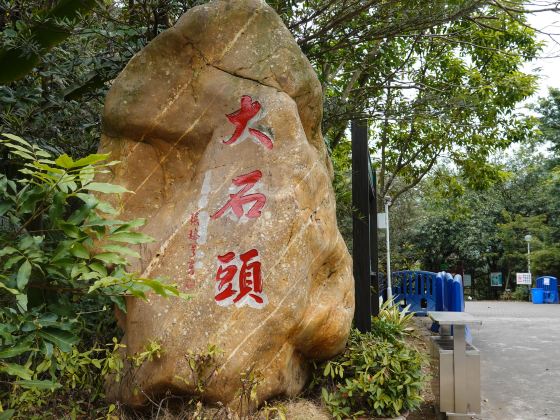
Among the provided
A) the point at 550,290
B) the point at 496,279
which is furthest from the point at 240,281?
the point at 496,279

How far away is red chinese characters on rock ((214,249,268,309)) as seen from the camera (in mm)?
4062

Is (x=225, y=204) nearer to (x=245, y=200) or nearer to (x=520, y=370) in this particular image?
(x=245, y=200)

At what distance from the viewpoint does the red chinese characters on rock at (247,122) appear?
4500 millimetres

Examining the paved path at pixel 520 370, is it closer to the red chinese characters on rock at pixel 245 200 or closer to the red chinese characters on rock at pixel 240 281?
the red chinese characters on rock at pixel 240 281

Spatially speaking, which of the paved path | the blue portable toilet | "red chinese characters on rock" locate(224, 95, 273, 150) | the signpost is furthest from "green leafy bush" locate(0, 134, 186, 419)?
the signpost

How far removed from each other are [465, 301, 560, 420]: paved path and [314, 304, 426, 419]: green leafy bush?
3.90ft

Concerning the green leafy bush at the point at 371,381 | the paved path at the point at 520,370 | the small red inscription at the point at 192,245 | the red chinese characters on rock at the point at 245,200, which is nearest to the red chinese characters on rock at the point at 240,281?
the small red inscription at the point at 192,245

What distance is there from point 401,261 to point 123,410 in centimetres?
1533

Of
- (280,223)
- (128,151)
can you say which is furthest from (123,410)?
(128,151)

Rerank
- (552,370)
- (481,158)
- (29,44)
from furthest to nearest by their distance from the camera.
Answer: (481,158) < (552,370) < (29,44)

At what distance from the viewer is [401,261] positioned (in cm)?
1845

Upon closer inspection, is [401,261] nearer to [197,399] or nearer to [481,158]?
[481,158]

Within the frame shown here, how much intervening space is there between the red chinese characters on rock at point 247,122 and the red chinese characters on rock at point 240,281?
0.94 meters

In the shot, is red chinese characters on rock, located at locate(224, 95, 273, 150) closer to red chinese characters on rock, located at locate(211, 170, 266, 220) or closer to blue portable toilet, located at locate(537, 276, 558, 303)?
red chinese characters on rock, located at locate(211, 170, 266, 220)
